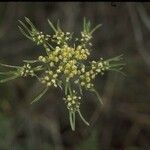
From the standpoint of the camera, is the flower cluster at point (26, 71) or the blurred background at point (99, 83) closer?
the flower cluster at point (26, 71)

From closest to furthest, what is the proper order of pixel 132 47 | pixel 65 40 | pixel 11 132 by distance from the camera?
1. pixel 65 40
2. pixel 11 132
3. pixel 132 47

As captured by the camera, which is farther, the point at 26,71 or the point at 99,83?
the point at 99,83

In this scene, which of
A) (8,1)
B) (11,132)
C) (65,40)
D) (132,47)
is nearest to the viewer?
(65,40)

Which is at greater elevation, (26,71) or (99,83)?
(99,83)

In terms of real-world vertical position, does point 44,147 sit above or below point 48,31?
→ below

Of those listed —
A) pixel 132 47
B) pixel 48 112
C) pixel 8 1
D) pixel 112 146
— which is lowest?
pixel 112 146

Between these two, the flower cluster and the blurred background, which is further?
the blurred background

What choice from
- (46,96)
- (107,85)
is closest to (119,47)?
(107,85)

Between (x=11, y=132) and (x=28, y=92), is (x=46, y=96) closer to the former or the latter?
(x=28, y=92)
